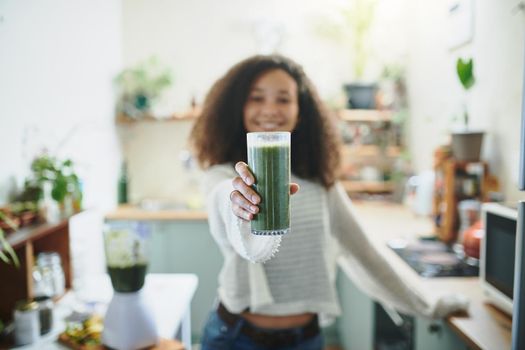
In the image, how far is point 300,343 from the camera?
129cm

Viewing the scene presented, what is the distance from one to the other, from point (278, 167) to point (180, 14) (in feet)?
10.9

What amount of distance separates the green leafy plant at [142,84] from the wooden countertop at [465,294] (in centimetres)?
197

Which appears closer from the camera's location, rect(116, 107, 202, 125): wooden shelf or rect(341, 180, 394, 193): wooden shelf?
rect(116, 107, 202, 125): wooden shelf

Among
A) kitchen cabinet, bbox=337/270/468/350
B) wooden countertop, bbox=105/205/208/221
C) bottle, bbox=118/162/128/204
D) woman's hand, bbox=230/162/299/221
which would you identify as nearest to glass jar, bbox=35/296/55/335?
woman's hand, bbox=230/162/299/221

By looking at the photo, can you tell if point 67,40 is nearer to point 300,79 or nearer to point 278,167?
point 300,79

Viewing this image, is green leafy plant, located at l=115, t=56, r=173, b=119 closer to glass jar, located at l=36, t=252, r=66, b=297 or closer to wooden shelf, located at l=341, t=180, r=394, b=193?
wooden shelf, located at l=341, t=180, r=394, b=193

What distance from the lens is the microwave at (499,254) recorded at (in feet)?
4.15

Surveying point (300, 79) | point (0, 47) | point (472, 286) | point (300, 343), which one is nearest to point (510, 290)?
point (472, 286)

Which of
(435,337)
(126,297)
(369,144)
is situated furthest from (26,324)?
(369,144)

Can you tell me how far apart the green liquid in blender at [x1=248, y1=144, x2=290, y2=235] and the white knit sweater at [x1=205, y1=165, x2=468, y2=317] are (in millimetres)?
534

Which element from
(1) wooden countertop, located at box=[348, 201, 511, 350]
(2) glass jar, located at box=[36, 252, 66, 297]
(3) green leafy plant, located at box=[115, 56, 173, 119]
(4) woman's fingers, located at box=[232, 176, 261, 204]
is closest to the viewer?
(4) woman's fingers, located at box=[232, 176, 261, 204]

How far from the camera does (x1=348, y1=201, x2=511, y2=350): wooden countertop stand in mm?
1152

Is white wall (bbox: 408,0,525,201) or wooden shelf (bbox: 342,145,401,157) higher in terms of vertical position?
white wall (bbox: 408,0,525,201)

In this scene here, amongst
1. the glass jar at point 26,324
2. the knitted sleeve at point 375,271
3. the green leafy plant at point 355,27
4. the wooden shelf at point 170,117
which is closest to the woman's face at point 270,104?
the knitted sleeve at point 375,271
